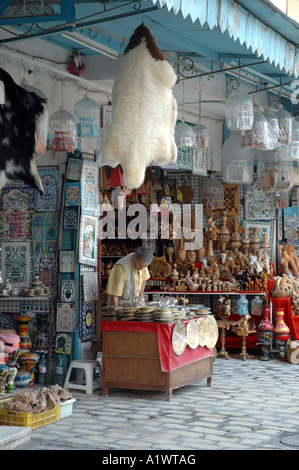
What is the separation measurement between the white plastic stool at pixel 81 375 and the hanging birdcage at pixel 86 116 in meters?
2.53

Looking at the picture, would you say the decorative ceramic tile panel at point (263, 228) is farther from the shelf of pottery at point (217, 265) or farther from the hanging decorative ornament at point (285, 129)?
the hanging decorative ornament at point (285, 129)

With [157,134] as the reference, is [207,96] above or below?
above

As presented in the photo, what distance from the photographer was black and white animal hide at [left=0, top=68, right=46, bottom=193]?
4848mm

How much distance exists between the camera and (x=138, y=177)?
4.12 metres

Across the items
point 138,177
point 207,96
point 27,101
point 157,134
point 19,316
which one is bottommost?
point 19,316

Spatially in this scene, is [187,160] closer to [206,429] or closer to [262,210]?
[262,210]

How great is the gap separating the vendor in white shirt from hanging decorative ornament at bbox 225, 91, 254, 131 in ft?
5.65

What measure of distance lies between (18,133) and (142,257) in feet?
9.37

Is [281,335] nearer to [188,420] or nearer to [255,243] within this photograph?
[255,243]

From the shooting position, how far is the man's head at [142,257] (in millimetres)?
7473

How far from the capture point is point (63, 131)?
6.62 meters

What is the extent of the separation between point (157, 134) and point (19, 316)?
4432mm

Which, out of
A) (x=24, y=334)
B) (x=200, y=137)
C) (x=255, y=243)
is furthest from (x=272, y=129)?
(x=255, y=243)
